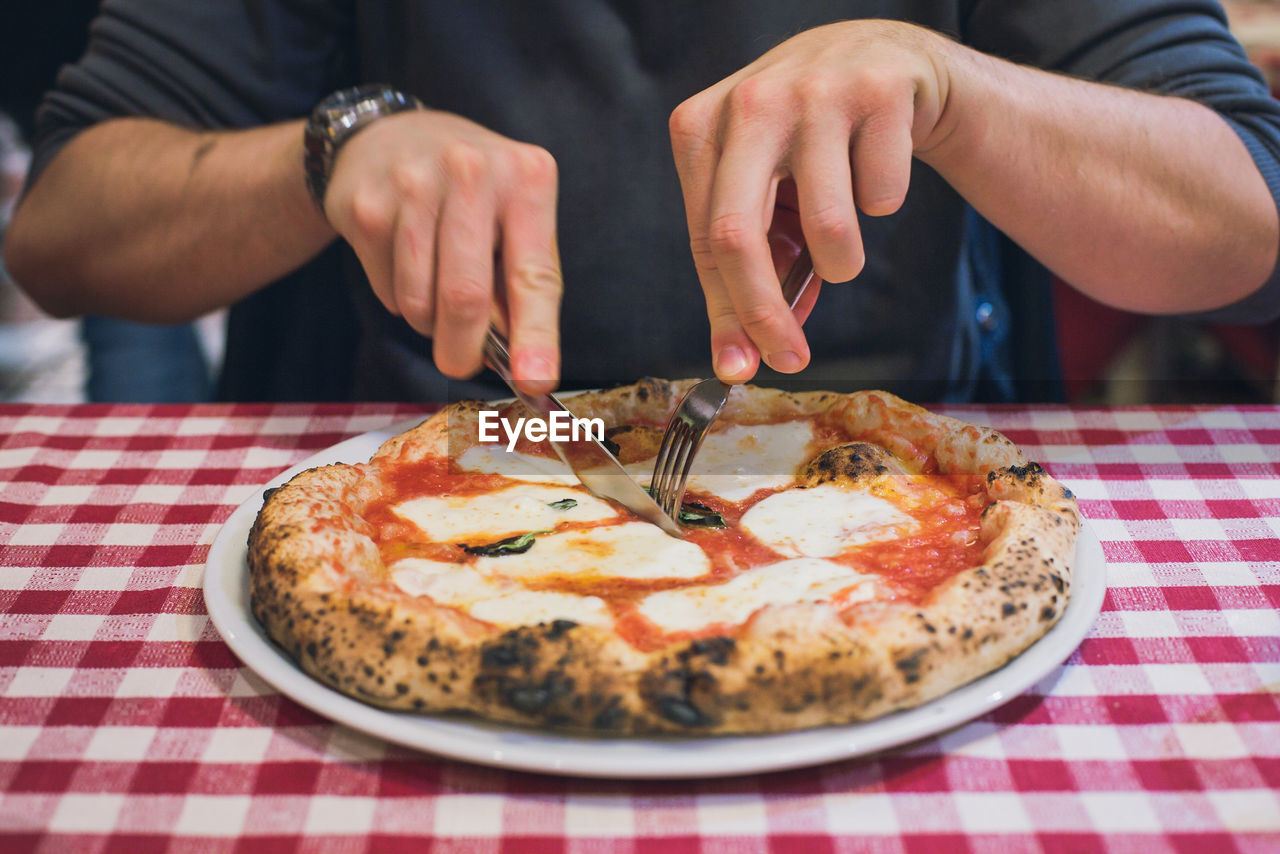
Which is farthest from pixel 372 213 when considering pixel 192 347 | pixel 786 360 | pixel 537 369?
pixel 192 347

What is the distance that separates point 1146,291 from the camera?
192 centimetres

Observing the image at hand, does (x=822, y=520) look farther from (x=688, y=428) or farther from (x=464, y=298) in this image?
(x=464, y=298)

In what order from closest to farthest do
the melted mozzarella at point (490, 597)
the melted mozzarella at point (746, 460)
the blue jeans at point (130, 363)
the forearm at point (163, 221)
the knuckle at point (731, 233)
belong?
the melted mozzarella at point (490, 597) < the knuckle at point (731, 233) < the melted mozzarella at point (746, 460) < the forearm at point (163, 221) < the blue jeans at point (130, 363)

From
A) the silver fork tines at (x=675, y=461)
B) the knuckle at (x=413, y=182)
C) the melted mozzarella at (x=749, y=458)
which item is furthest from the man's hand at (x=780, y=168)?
the knuckle at (x=413, y=182)

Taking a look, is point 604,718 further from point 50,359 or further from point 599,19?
point 50,359

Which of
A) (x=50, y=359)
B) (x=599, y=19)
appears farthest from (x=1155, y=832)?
(x=50, y=359)

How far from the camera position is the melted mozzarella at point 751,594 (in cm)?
101

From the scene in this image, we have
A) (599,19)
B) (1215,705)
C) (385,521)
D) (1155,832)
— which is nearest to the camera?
(1155,832)

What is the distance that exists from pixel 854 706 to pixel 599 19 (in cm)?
148

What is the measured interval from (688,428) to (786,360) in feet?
0.55

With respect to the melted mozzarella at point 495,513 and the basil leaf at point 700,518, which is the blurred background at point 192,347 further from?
the basil leaf at point 700,518

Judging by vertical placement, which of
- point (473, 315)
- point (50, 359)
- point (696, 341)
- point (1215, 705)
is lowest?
point (50, 359)

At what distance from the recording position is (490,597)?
3.43 ft

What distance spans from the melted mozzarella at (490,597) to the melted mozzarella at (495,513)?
3.7 inches
